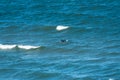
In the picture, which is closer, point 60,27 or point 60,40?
point 60,40

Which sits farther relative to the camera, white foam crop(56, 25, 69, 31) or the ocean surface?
white foam crop(56, 25, 69, 31)

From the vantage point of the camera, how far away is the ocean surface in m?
34.8

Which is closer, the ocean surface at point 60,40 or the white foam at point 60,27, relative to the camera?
the ocean surface at point 60,40

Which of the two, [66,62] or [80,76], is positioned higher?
[66,62]

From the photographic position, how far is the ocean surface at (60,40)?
34844mm

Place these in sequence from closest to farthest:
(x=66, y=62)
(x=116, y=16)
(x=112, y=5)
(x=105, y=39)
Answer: (x=66, y=62) → (x=105, y=39) → (x=116, y=16) → (x=112, y=5)

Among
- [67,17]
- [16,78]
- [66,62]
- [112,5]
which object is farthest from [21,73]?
[112,5]

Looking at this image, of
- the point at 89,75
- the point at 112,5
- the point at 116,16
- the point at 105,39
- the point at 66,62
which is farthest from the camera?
the point at 112,5

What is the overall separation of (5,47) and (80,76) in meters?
10.4

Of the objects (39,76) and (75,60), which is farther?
(75,60)

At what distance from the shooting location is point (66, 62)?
1435 inches

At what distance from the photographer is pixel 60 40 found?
1651 inches

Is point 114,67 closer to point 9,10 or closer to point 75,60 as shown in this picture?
point 75,60

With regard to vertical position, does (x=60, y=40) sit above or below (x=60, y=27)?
below
